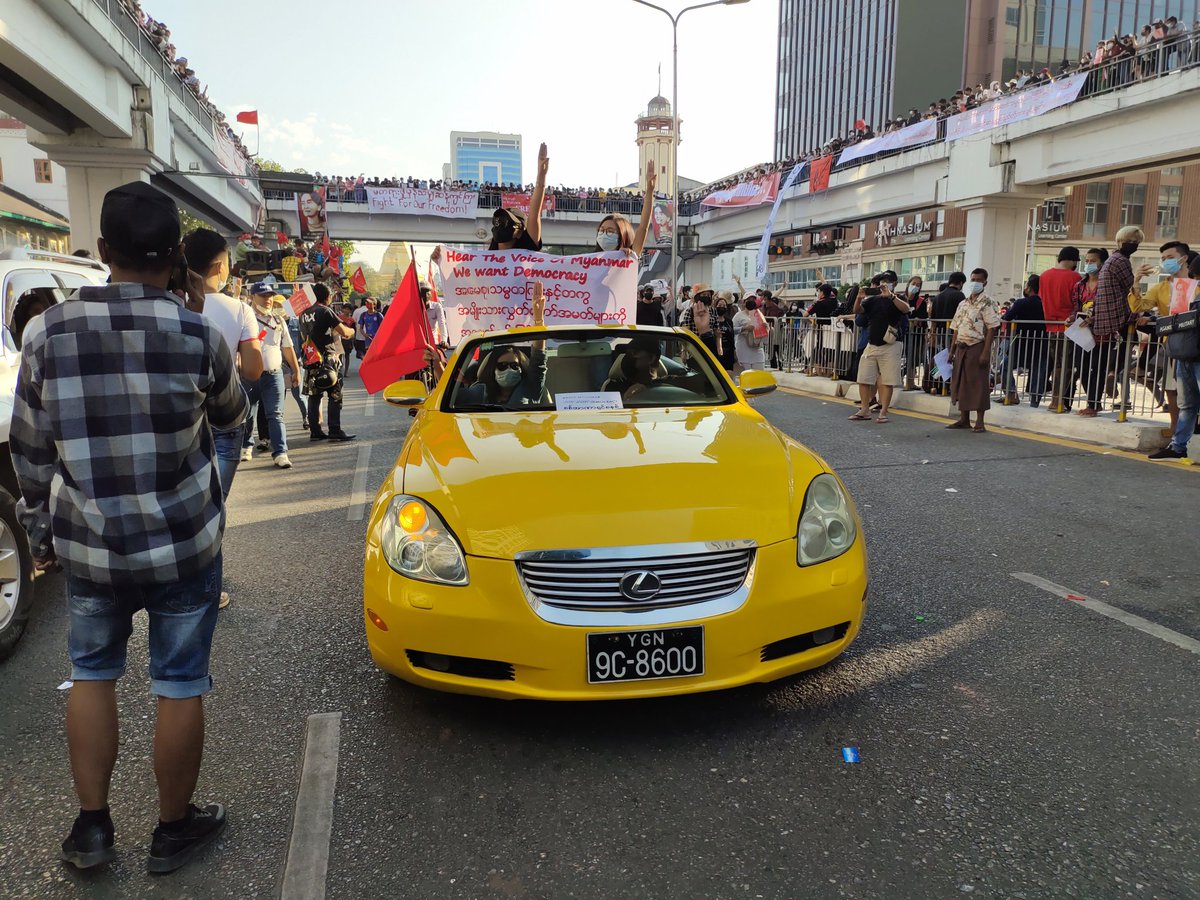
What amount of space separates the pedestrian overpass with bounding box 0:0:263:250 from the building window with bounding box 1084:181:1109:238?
45202 millimetres

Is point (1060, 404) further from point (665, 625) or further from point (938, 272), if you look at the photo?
point (938, 272)

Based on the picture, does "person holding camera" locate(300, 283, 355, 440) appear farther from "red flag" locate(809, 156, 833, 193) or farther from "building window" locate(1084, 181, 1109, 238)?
"building window" locate(1084, 181, 1109, 238)

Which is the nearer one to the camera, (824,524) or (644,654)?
(644,654)

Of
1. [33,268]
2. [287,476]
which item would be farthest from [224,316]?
[287,476]

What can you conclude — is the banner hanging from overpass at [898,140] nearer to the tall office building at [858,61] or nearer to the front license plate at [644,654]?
the front license plate at [644,654]

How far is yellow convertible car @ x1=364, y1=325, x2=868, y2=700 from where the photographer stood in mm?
2691

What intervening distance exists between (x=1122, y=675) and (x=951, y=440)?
6.28 metres

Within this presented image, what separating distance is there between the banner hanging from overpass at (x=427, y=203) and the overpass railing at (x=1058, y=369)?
86.3ft

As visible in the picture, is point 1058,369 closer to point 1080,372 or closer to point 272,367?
point 1080,372

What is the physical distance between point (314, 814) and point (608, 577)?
113 centimetres

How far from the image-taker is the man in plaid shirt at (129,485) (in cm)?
210

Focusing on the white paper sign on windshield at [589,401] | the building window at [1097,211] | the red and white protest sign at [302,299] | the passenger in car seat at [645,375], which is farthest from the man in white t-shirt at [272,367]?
the building window at [1097,211]

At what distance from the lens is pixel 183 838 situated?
231 cm

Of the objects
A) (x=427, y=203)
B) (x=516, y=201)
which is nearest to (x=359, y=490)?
(x=516, y=201)
